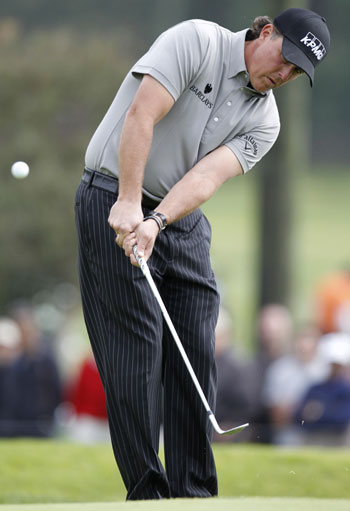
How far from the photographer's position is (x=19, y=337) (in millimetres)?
9719

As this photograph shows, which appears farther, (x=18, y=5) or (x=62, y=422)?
(x=18, y=5)

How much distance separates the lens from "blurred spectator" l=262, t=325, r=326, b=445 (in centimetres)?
801

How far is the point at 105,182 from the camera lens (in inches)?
165

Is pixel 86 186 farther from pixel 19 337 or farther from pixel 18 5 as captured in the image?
pixel 18 5

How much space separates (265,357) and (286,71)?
4.87 meters

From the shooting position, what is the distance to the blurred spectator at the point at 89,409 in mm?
8711

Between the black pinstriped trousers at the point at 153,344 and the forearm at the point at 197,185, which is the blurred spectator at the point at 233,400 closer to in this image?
the black pinstriped trousers at the point at 153,344

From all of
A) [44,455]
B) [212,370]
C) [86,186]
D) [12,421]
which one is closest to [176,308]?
[212,370]

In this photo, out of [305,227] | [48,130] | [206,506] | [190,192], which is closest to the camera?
[206,506]

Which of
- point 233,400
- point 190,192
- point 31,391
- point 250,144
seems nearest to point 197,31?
point 250,144

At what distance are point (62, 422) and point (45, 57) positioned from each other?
13.2ft

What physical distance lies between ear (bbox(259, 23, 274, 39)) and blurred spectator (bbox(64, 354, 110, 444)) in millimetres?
5015

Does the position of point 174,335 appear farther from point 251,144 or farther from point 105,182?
point 251,144

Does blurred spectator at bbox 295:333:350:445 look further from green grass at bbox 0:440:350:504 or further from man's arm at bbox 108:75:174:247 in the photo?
man's arm at bbox 108:75:174:247
